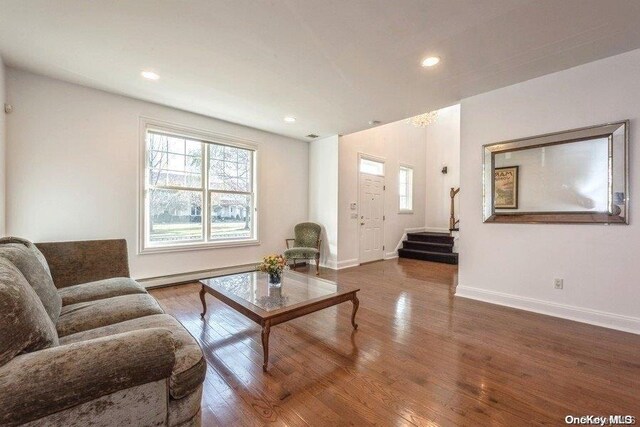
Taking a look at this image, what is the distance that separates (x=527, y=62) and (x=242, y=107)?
3.42 meters

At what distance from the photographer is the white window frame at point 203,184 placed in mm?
3750

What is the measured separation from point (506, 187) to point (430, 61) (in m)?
1.77

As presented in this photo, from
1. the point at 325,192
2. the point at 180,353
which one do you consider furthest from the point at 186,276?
the point at 180,353

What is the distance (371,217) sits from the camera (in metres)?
5.96

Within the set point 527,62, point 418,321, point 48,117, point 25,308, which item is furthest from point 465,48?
point 48,117

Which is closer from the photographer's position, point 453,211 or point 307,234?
point 307,234

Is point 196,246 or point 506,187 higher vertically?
point 506,187

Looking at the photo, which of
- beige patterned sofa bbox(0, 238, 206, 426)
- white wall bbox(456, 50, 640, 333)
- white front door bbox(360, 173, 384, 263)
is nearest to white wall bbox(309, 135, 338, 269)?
white front door bbox(360, 173, 384, 263)

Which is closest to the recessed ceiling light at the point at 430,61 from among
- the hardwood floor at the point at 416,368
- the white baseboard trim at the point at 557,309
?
the hardwood floor at the point at 416,368

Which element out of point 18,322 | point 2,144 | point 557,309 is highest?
point 2,144

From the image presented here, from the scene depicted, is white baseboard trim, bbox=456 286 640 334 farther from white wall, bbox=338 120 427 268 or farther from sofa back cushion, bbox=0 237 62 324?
sofa back cushion, bbox=0 237 62 324

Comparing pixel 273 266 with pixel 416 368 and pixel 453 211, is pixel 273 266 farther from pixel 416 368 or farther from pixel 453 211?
pixel 453 211

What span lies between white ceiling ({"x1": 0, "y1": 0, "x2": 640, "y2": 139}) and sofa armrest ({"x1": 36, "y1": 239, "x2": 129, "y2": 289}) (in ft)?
6.13

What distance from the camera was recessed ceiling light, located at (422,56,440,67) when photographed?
8.47 ft
